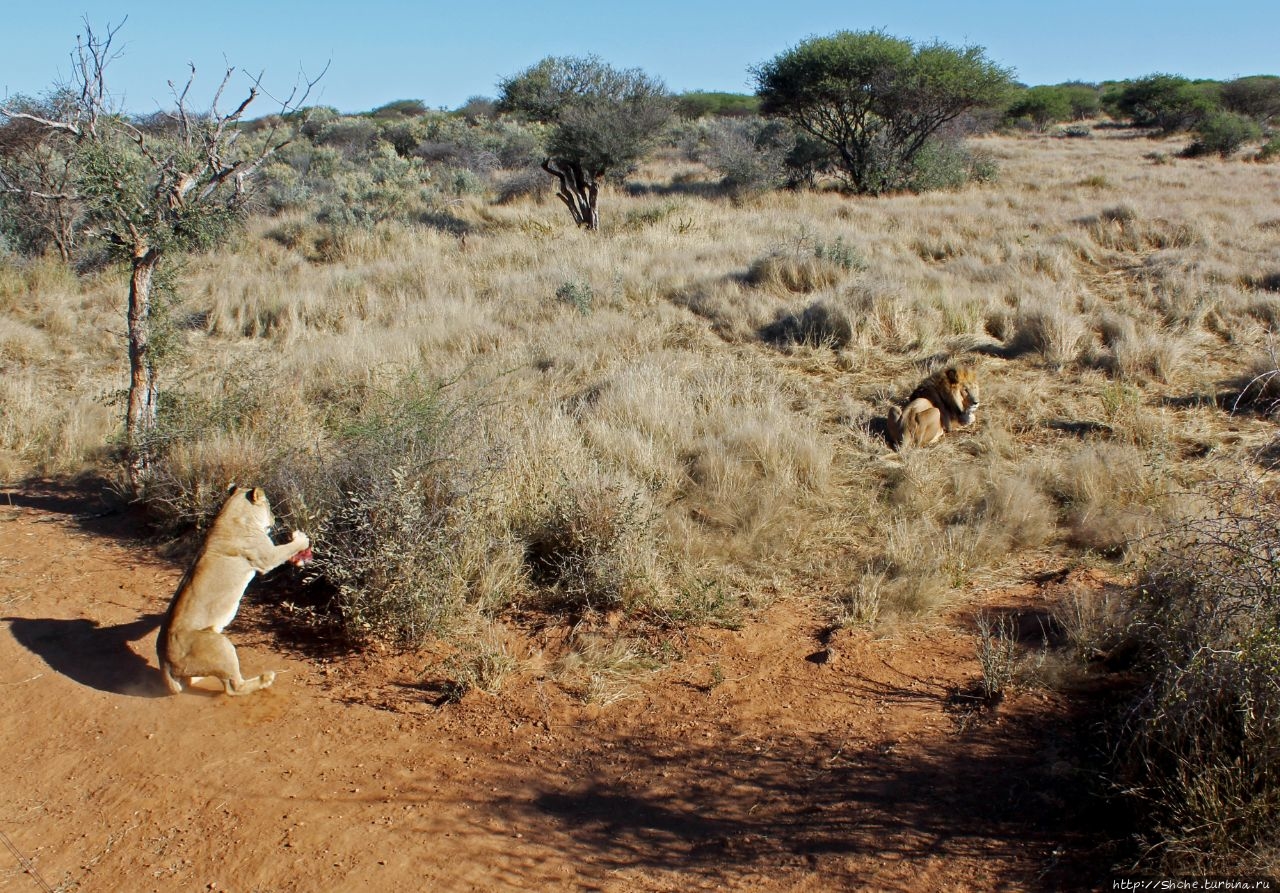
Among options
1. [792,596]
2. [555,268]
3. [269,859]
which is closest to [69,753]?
[269,859]

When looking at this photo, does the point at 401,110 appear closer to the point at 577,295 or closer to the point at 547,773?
the point at 577,295

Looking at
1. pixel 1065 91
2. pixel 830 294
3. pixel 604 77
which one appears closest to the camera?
pixel 830 294

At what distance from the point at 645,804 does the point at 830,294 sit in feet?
25.8

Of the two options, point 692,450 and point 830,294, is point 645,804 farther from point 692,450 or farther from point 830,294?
point 830,294

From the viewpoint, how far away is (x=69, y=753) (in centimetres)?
412

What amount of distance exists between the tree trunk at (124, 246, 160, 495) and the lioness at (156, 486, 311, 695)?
7.22ft

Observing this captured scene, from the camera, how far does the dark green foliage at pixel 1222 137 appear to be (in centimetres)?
2581

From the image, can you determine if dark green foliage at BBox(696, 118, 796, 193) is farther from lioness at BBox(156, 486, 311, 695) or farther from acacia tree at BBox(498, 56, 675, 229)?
lioness at BBox(156, 486, 311, 695)

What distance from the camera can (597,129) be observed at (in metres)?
18.0

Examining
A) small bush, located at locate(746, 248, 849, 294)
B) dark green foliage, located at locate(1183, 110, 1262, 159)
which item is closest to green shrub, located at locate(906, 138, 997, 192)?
dark green foliage, located at locate(1183, 110, 1262, 159)

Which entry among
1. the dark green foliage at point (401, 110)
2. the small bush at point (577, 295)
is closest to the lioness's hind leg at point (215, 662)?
the small bush at point (577, 295)

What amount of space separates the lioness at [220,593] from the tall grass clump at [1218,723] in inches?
154

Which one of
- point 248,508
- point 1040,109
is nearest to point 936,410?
point 248,508

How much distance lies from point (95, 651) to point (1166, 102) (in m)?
41.9
